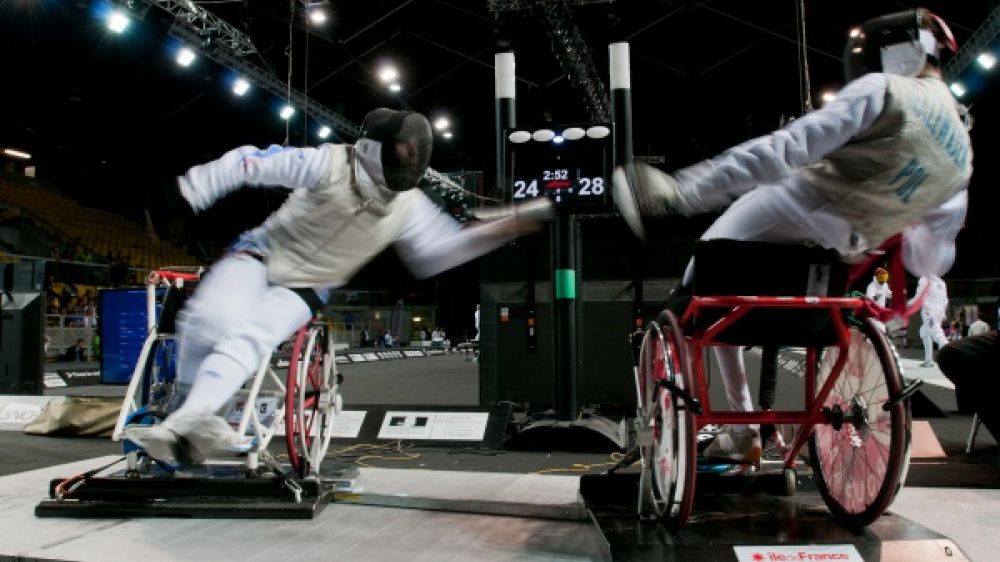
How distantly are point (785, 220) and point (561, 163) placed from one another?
105 inches

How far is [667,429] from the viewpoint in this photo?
90.0 inches

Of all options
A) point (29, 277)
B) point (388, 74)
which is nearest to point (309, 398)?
point (29, 277)

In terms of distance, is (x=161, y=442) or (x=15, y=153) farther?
(x=15, y=153)

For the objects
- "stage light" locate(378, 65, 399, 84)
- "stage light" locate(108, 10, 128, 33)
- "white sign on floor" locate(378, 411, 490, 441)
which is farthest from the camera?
"stage light" locate(378, 65, 399, 84)

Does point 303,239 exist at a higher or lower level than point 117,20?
lower

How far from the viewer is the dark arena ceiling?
34.3 ft

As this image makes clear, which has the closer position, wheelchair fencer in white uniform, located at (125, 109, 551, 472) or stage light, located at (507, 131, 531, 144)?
wheelchair fencer in white uniform, located at (125, 109, 551, 472)

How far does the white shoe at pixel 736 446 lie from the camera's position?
8.71 feet

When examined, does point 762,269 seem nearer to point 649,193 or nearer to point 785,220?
point 785,220

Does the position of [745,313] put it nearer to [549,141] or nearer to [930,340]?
[549,141]

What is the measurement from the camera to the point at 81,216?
734 inches

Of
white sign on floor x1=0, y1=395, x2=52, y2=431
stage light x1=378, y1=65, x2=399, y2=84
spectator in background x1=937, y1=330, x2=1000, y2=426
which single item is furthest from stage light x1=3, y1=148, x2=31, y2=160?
spectator in background x1=937, y1=330, x2=1000, y2=426

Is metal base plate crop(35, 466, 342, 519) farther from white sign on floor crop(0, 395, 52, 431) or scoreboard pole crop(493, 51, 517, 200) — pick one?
white sign on floor crop(0, 395, 52, 431)

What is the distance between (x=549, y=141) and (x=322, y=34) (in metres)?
7.17
